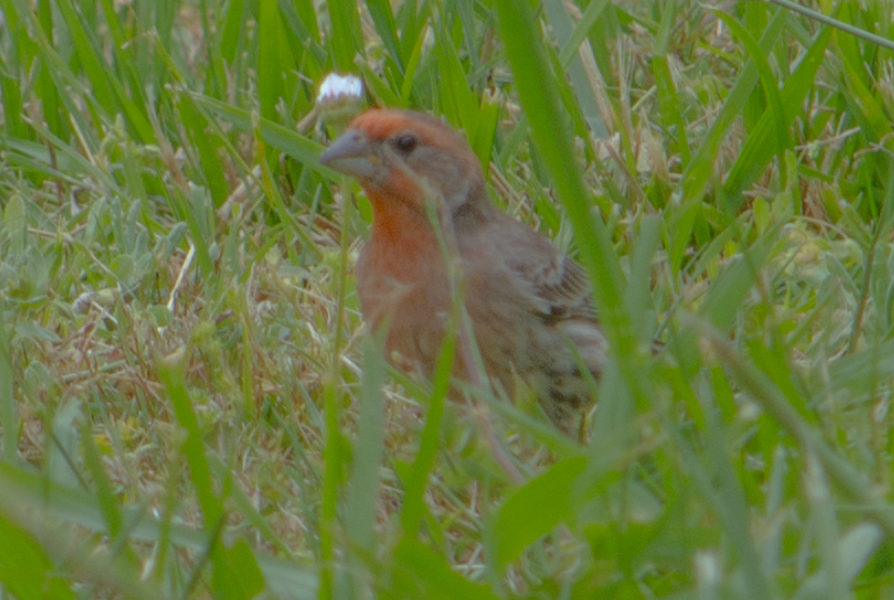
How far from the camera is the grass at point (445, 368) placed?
1.99 m

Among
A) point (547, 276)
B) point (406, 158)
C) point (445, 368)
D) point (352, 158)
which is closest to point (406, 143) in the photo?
point (406, 158)

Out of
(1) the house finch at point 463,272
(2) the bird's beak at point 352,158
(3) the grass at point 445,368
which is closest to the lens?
(3) the grass at point 445,368

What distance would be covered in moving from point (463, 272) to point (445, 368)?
129cm

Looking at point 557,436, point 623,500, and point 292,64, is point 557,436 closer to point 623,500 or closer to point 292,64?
point 623,500

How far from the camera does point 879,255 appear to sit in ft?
11.5

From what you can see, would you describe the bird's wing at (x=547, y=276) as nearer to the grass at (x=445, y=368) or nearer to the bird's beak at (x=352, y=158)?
the grass at (x=445, y=368)

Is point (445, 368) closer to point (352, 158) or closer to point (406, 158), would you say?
point (352, 158)

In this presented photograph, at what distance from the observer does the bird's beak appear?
359cm

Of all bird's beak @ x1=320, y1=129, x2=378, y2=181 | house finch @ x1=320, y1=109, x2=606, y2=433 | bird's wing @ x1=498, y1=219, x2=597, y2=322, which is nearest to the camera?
house finch @ x1=320, y1=109, x2=606, y2=433

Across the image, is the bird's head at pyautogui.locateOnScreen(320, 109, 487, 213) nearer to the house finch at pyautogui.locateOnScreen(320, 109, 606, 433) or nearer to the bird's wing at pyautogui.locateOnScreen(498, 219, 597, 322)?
the house finch at pyautogui.locateOnScreen(320, 109, 606, 433)

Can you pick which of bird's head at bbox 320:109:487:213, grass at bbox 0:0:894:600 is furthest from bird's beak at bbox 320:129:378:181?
grass at bbox 0:0:894:600

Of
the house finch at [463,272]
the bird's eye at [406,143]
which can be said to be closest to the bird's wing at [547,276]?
the house finch at [463,272]

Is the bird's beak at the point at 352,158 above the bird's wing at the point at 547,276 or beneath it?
above

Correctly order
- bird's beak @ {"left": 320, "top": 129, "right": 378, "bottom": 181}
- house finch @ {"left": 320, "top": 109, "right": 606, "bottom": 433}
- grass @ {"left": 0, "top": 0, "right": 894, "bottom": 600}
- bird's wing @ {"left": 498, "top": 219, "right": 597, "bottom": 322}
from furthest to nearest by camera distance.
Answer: bird's wing @ {"left": 498, "top": 219, "right": 597, "bottom": 322} → bird's beak @ {"left": 320, "top": 129, "right": 378, "bottom": 181} → house finch @ {"left": 320, "top": 109, "right": 606, "bottom": 433} → grass @ {"left": 0, "top": 0, "right": 894, "bottom": 600}
